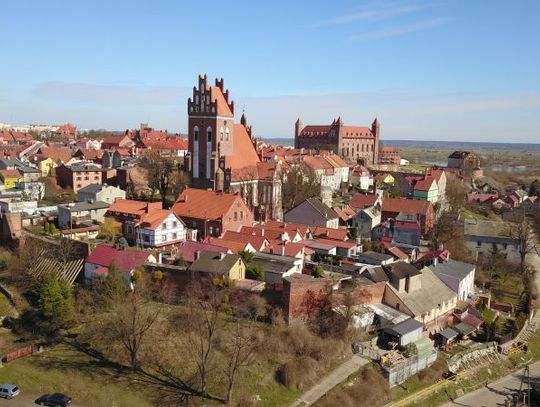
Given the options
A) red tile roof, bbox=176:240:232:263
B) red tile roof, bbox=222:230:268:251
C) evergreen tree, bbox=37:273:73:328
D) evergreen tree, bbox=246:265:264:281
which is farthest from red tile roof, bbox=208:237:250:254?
evergreen tree, bbox=37:273:73:328

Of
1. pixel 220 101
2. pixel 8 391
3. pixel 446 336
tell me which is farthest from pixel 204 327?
pixel 220 101

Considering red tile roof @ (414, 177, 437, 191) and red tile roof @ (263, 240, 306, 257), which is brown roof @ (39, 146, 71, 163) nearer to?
red tile roof @ (263, 240, 306, 257)

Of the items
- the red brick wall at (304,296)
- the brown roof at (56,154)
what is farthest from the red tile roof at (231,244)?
the brown roof at (56,154)

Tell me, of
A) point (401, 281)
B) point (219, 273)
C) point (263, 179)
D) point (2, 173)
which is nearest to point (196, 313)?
point (219, 273)

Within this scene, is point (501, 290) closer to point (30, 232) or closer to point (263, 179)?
point (263, 179)

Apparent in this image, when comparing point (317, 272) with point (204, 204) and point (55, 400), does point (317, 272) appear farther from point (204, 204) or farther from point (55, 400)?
point (55, 400)

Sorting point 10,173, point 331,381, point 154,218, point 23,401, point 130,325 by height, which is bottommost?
point 331,381
